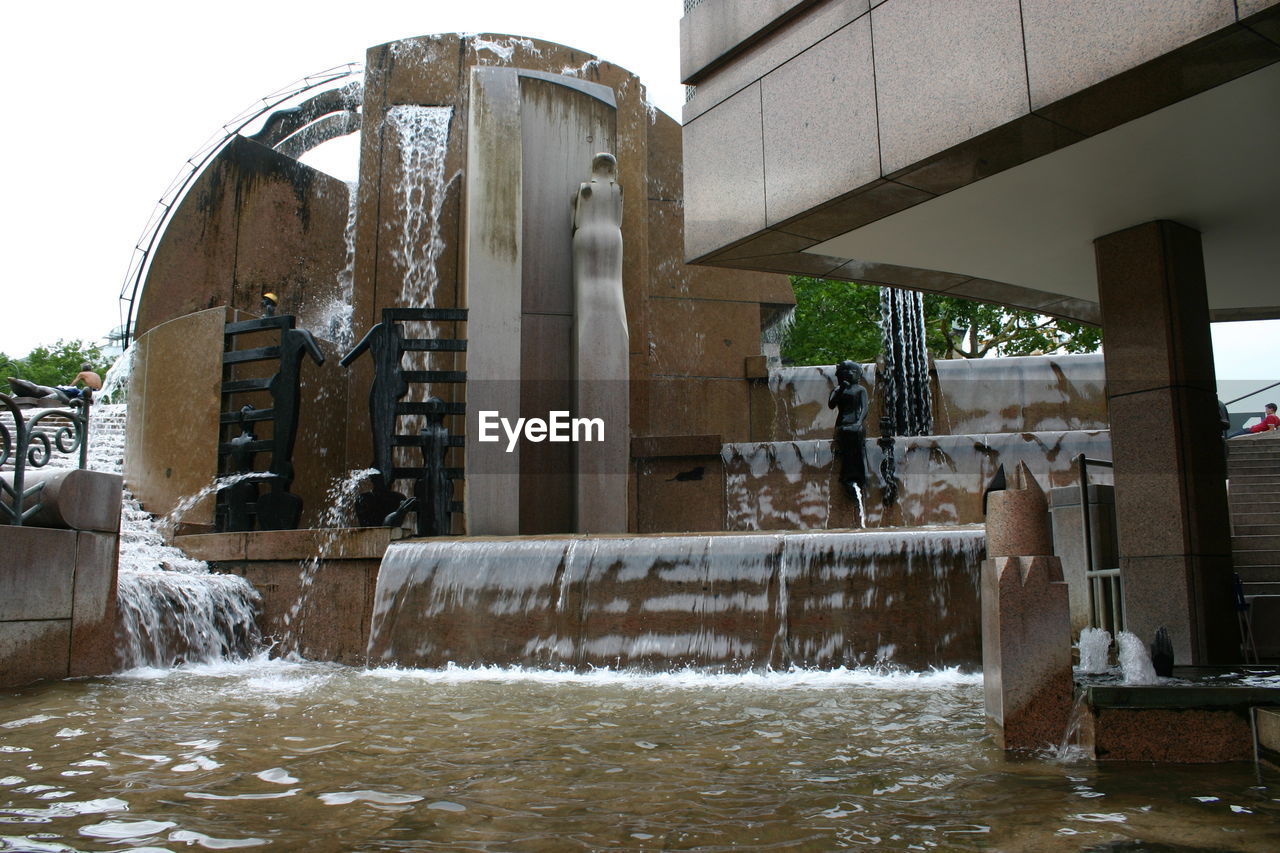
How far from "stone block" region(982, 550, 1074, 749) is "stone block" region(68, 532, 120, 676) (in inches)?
265

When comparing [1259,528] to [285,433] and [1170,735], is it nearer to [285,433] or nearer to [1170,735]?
[1170,735]

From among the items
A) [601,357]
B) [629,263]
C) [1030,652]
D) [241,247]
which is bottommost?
[1030,652]

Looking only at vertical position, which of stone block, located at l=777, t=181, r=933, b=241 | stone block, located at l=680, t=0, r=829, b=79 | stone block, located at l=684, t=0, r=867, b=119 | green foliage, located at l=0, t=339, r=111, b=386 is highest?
green foliage, located at l=0, t=339, r=111, b=386

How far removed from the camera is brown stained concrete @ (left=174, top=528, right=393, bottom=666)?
32.0 feet

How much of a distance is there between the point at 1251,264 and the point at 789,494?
7.38 m

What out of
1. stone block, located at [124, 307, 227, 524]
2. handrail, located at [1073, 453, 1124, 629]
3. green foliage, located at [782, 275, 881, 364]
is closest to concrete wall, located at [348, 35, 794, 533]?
stone block, located at [124, 307, 227, 524]

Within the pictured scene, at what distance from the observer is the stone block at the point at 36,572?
7188mm

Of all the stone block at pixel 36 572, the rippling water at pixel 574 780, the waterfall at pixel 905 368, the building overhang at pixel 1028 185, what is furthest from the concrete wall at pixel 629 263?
the rippling water at pixel 574 780

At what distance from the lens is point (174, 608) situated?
9102 millimetres

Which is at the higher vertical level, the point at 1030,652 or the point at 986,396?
the point at 986,396

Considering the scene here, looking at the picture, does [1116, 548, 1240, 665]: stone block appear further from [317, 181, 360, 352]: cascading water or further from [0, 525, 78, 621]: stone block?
[317, 181, 360, 352]: cascading water

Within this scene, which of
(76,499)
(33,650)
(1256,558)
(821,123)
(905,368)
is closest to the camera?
(821,123)

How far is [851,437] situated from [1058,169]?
799cm

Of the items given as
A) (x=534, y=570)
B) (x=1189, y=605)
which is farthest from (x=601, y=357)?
(x=1189, y=605)
